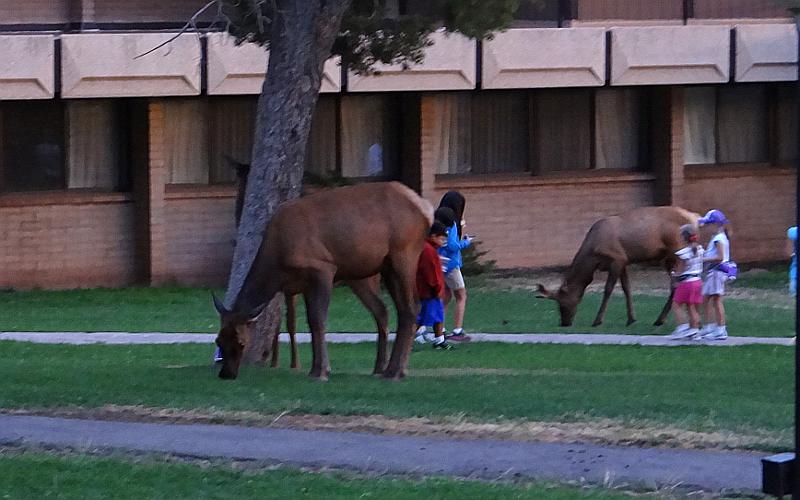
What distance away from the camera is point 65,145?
23.0 metres

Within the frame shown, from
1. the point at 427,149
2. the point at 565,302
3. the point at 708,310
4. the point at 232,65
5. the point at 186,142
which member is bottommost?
the point at 565,302

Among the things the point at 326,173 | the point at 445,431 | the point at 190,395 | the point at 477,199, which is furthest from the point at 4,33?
the point at 445,431

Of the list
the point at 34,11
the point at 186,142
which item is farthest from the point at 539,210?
the point at 34,11

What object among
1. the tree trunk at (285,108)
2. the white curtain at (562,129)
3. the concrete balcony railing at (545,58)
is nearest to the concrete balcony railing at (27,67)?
the concrete balcony railing at (545,58)

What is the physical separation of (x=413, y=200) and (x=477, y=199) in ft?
44.3

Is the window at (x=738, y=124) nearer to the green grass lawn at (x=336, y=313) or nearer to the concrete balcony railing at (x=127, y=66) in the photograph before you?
the green grass lawn at (x=336, y=313)

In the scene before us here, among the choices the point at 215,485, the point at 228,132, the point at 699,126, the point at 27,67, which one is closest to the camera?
the point at 215,485

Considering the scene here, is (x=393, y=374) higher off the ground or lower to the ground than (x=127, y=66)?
lower

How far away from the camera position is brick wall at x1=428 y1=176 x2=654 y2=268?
2589 centimetres

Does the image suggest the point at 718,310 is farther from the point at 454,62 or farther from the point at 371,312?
the point at 454,62

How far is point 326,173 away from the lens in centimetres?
2423

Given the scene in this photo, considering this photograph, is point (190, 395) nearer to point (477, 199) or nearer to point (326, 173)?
point (326, 173)

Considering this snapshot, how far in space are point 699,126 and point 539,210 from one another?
391 centimetres

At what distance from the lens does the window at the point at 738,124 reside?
28.1m
